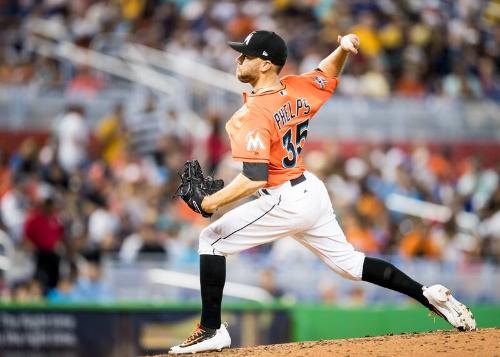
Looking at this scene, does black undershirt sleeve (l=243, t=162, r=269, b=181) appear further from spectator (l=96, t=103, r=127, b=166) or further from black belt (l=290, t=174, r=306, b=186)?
spectator (l=96, t=103, r=127, b=166)

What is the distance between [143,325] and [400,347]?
493 cm

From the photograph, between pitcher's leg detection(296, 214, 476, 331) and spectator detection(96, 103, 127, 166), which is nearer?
pitcher's leg detection(296, 214, 476, 331)

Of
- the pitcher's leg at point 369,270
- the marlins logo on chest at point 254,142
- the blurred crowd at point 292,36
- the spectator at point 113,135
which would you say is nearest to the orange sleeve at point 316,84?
the marlins logo on chest at point 254,142

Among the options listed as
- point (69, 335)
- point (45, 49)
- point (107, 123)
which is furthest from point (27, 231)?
point (45, 49)

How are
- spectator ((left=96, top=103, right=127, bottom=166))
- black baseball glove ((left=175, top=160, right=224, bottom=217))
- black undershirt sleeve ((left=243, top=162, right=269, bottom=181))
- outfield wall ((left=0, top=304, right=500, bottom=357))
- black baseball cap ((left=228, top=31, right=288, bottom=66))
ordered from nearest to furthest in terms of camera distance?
black undershirt sleeve ((left=243, top=162, right=269, bottom=181)) → black baseball glove ((left=175, top=160, right=224, bottom=217)) → black baseball cap ((left=228, top=31, right=288, bottom=66)) → outfield wall ((left=0, top=304, right=500, bottom=357)) → spectator ((left=96, top=103, right=127, bottom=166))

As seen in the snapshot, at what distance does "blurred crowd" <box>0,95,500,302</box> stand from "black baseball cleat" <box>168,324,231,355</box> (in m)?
5.55

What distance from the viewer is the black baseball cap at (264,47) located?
7.82 meters

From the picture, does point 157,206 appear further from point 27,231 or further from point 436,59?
point 436,59

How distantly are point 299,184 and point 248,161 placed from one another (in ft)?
1.74

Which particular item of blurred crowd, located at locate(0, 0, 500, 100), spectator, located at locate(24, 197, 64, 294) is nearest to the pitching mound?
spectator, located at locate(24, 197, 64, 294)

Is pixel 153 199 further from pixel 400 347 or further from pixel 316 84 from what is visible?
pixel 400 347

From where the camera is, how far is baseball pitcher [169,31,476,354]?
300 inches

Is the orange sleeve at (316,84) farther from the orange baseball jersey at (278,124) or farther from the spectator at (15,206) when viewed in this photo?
the spectator at (15,206)

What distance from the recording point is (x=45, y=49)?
18641mm
